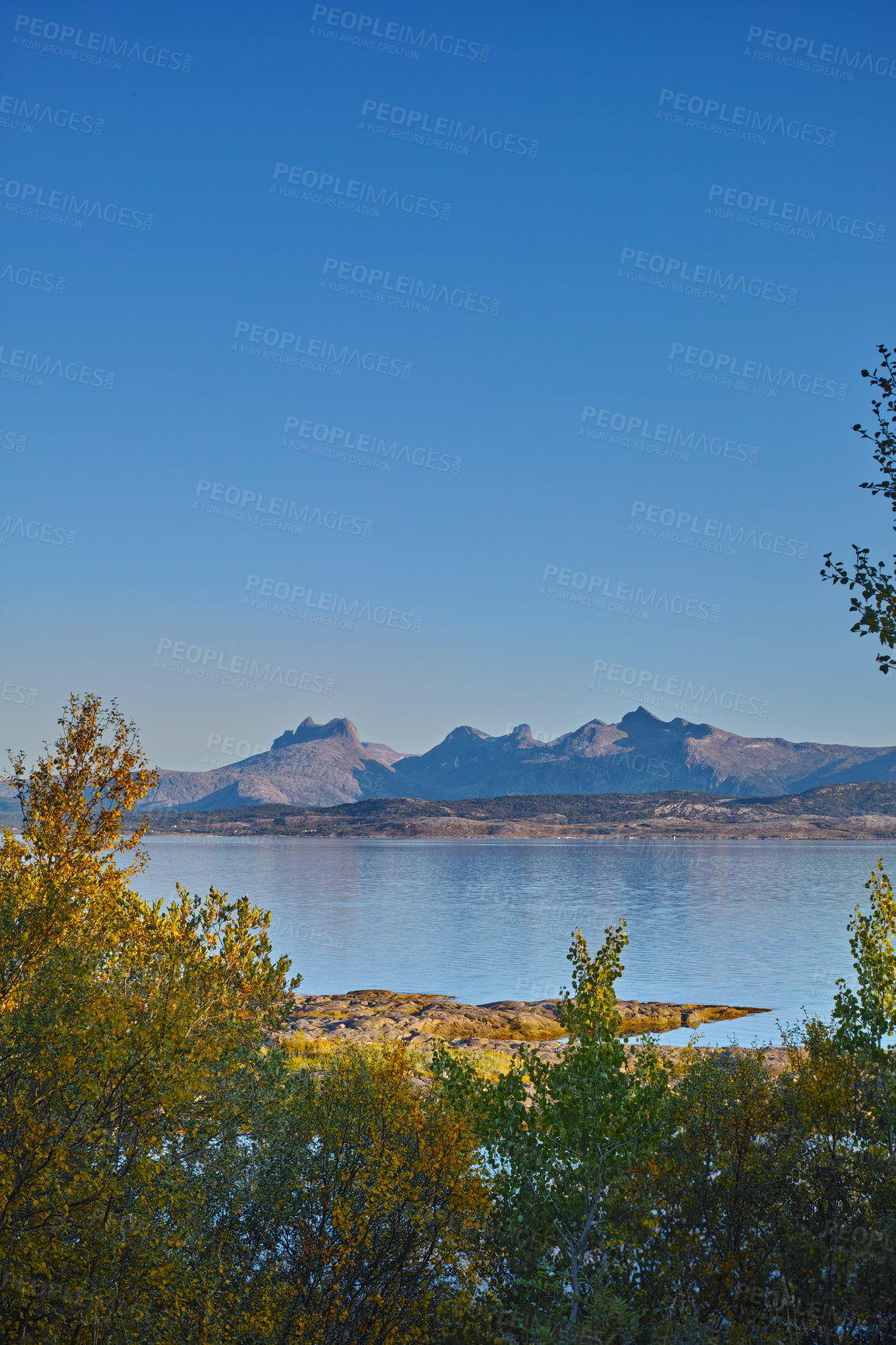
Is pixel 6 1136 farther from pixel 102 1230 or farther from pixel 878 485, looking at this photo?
pixel 878 485

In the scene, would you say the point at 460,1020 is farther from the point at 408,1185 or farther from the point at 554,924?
the point at 554,924

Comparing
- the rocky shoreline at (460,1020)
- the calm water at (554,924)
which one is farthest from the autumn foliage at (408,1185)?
the calm water at (554,924)

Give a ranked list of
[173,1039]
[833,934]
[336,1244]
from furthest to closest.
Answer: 1. [833,934]
2. [336,1244]
3. [173,1039]

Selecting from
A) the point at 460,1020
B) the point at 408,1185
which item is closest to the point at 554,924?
the point at 460,1020

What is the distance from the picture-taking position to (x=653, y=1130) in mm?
9750

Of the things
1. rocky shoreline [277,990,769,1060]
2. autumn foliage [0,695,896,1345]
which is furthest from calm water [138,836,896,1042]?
autumn foliage [0,695,896,1345]

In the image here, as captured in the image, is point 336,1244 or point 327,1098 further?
point 327,1098

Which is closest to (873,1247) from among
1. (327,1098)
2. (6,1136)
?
(327,1098)

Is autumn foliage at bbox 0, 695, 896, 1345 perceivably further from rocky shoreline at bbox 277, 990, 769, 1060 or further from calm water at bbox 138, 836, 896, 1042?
calm water at bbox 138, 836, 896, 1042

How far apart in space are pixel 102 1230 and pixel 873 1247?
25.8ft

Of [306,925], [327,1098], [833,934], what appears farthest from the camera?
[306,925]

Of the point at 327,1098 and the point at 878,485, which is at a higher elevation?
the point at 878,485

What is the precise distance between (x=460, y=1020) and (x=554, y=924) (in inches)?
1835

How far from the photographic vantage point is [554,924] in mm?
84125
